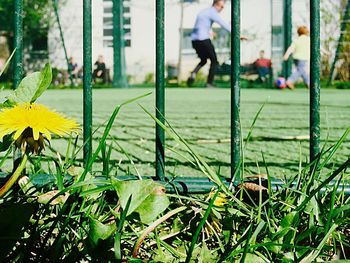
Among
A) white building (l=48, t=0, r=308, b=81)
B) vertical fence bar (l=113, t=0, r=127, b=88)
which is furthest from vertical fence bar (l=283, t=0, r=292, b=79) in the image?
vertical fence bar (l=113, t=0, r=127, b=88)

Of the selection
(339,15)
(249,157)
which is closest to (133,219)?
(249,157)

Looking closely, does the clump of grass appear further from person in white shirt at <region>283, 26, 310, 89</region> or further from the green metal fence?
person in white shirt at <region>283, 26, 310, 89</region>

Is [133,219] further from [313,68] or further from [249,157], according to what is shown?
[249,157]

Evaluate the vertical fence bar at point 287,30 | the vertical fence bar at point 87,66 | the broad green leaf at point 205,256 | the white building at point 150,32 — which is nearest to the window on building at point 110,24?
the white building at point 150,32

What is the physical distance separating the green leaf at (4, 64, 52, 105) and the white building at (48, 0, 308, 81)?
18251 millimetres

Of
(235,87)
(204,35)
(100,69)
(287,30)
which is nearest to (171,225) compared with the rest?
(235,87)

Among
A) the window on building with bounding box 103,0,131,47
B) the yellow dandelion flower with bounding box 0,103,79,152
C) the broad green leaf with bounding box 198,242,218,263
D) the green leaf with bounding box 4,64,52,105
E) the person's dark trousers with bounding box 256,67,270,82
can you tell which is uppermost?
the window on building with bounding box 103,0,131,47

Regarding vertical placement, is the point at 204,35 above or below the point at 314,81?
above

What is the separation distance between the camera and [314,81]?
91 cm

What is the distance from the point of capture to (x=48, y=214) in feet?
2.19

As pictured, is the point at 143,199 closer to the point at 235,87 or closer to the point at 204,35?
the point at 235,87

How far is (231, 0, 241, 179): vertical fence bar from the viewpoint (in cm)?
91

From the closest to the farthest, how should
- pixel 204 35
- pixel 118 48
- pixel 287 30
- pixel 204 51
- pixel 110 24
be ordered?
pixel 204 35 < pixel 204 51 < pixel 287 30 < pixel 118 48 < pixel 110 24

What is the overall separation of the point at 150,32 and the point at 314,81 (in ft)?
63.9
